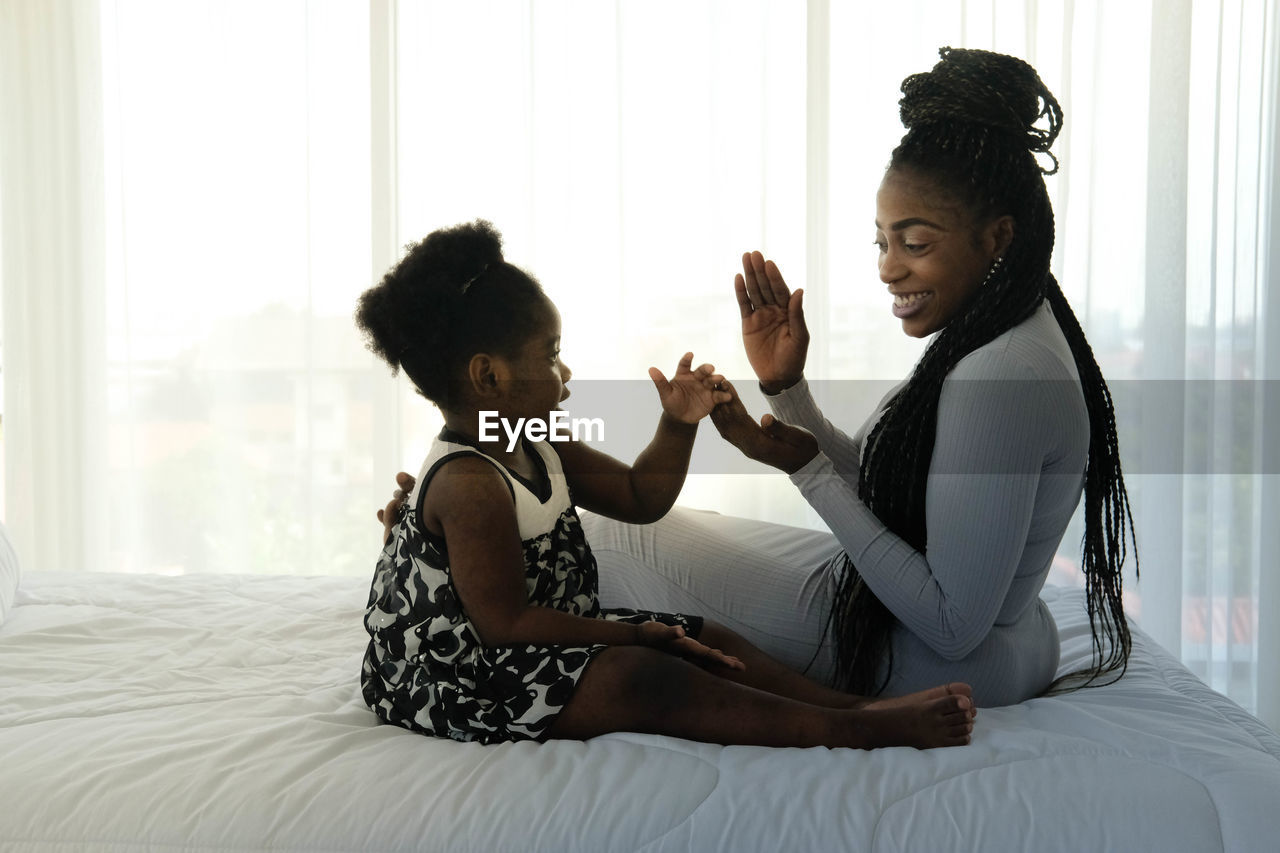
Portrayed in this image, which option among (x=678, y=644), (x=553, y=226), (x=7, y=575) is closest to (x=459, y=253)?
(x=678, y=644)

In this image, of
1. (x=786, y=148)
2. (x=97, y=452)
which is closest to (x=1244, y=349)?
(x=786, y=148)

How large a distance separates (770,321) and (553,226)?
5.12ft

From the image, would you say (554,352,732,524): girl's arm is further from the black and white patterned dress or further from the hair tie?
the hair tie

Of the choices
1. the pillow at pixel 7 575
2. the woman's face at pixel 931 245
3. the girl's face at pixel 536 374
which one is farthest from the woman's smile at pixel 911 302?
the pillow at pixel 7 575

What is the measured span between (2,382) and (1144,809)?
3.21 meters

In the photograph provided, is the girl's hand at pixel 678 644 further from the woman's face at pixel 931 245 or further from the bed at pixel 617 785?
the woman's face at pixel 931 245

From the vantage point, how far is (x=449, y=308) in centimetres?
133

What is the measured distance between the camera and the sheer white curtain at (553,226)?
2664 mm

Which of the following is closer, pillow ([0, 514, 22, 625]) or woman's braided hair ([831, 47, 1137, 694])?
woman's braided hair ([831, 47, 1137, 694])

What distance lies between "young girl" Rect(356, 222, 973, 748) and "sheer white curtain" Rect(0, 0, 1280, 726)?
1.52m

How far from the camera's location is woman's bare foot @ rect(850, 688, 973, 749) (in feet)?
3.48

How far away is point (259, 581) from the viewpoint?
1.84 metres

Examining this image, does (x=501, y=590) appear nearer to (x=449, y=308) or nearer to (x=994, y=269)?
(x=449, y=308)

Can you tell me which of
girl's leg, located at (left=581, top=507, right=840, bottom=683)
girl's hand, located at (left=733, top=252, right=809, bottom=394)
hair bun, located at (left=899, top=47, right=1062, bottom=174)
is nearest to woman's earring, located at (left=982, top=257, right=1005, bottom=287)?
hair bun, located at (left=899, top=47, right=1062, bottom=174)
